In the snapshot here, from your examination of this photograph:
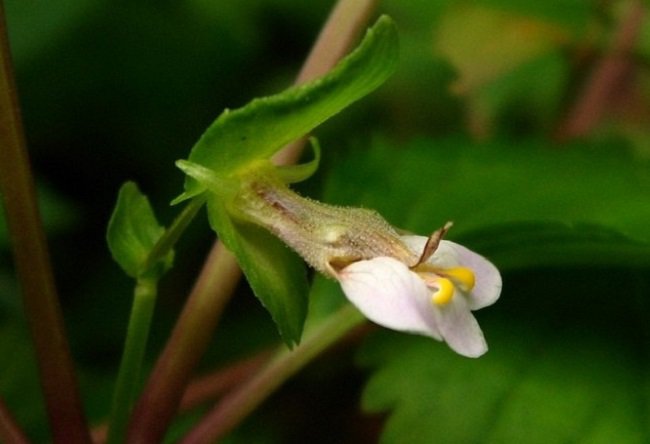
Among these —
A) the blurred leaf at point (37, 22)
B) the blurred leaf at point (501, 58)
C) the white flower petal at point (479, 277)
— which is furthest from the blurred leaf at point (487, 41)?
the white flower petal at point (479, 277)

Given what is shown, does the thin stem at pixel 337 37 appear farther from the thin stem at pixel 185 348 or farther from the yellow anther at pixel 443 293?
the yellow anther at pixel 443 293

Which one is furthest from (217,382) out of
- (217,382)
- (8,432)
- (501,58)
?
(501,58)

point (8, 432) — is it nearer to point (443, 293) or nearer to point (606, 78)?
point (443, 293)

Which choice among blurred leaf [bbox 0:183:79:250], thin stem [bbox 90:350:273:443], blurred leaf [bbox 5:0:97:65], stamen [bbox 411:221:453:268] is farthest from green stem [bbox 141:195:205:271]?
blurred leaf [bbox 5:0:97:65]

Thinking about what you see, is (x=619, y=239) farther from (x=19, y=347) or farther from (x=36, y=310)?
(x=19, y=347)

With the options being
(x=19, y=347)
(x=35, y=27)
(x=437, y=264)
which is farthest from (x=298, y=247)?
(x=35, y=27)

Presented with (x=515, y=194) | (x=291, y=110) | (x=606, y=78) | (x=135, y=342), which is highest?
(x=291, y=110)
